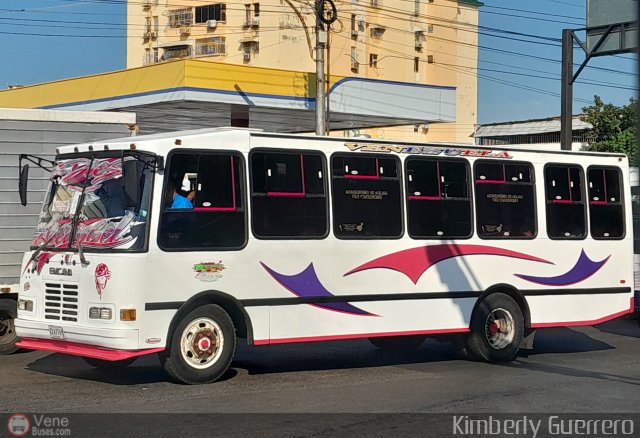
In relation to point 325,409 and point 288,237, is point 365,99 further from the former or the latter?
point 325,409

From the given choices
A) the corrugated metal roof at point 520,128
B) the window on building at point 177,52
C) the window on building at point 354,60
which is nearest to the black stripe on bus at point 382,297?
the corrugated metal roof at point 520,128

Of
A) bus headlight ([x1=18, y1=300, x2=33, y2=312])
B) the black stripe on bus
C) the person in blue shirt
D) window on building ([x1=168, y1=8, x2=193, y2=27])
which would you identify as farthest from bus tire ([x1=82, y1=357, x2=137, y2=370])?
window on building ([x1=168, y1=8, x2=193, y2=27])

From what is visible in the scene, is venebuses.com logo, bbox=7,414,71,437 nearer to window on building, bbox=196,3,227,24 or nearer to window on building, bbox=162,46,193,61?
window on building, bbox=196,3,227,24

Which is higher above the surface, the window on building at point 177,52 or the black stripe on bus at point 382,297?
the window on building at point 177,52

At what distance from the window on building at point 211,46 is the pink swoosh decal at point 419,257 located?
57.6 meters

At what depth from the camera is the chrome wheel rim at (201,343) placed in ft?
37.3

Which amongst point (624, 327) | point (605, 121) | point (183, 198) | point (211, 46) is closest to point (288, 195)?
point (183, 198)

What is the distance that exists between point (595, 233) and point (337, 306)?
183 inches

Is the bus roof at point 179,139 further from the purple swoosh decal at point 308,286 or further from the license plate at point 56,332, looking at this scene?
the license plate at point 56,332

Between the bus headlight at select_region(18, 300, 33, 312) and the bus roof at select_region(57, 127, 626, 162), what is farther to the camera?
the bus headlight at select_region(18, 300, 33, 312)

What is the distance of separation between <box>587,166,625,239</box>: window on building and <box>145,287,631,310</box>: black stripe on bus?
0.83m

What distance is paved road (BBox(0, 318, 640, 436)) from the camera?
33.3 feet

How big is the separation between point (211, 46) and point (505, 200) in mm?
57883

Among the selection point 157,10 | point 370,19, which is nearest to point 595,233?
point 370,19
